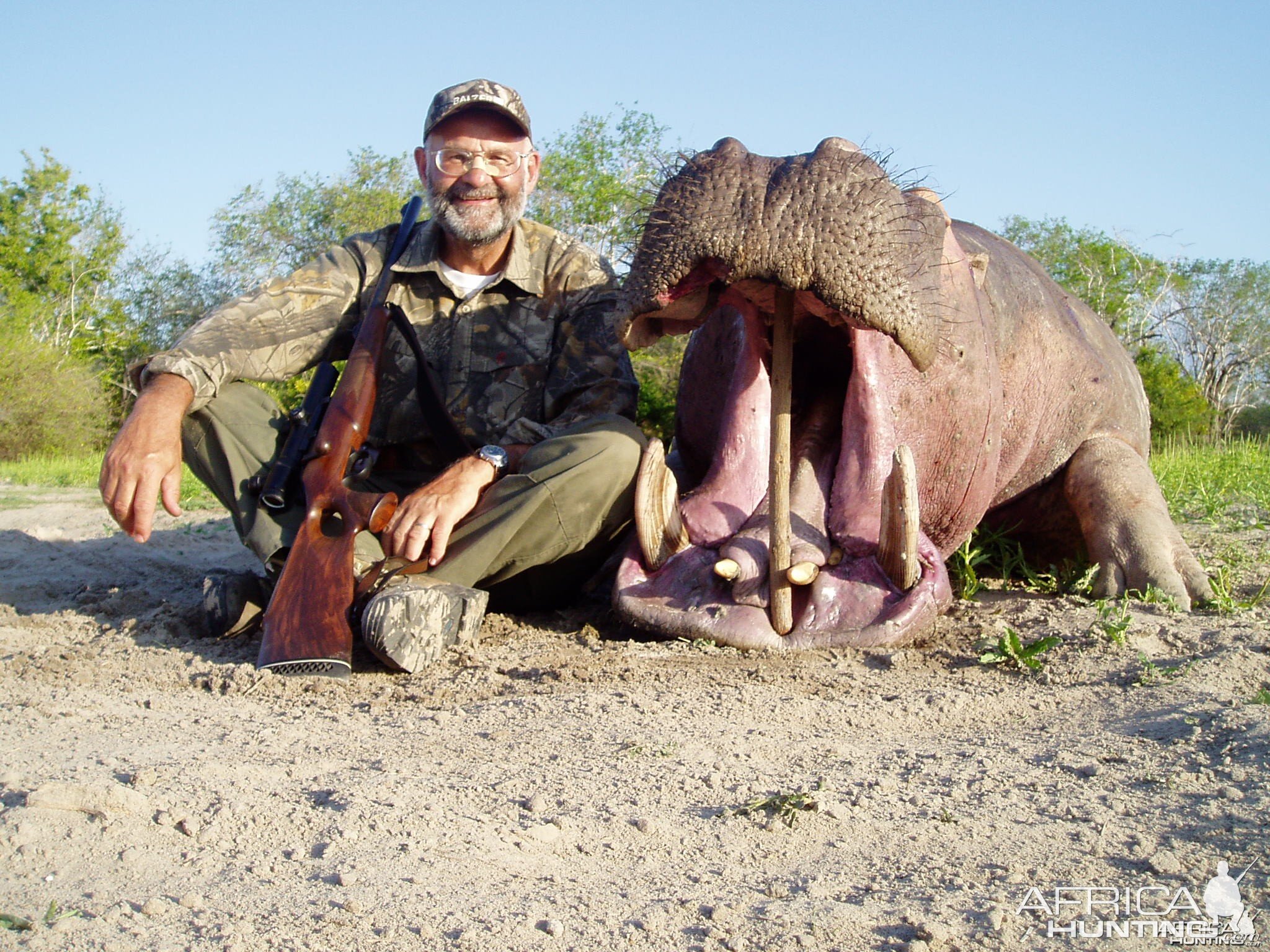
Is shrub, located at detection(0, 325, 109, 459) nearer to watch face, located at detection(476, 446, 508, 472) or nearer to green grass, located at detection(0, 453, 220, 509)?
green grass, located at detection(0, 453, 220, 509)

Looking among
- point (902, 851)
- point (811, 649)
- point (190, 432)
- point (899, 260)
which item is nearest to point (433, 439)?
point (190, 432)

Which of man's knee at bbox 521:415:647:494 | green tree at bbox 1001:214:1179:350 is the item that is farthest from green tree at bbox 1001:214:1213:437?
man's knee at bbox 521:415:647:494

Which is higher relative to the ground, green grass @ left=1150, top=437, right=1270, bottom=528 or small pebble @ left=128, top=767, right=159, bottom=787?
green grass @ left=1150, top=437, right=1270, bottom=528

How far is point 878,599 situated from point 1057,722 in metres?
0.63

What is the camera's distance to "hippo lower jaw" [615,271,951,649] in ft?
9.80

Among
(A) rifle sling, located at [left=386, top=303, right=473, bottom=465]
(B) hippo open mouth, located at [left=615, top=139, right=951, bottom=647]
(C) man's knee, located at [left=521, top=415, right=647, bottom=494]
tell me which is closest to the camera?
(B) hippo open mouth, located at [left=615, top=139, right=951, bottom=647]

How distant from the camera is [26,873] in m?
1.81

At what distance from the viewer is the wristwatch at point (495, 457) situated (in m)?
3.82

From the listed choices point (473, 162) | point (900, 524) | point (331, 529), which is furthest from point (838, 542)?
point (473, 162)

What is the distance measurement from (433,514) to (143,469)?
0.90 m

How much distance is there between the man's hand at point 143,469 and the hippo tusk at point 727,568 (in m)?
1.66

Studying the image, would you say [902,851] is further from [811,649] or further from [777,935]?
[811,649]

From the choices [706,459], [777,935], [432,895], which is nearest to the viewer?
[777,935]

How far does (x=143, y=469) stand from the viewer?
11.6ft
